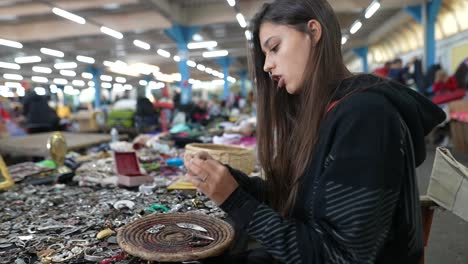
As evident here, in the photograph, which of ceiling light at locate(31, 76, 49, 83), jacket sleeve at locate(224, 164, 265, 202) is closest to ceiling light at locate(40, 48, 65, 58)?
ceiling light at locate(31, 76, 49, 83)

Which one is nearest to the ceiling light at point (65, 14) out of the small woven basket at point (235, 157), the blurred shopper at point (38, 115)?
the blurred shopper at point (38, 115)

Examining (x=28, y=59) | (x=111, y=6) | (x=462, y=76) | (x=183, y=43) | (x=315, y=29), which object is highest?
(x=111, y=6)

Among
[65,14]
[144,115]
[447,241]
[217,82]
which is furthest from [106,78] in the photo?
[447,241]

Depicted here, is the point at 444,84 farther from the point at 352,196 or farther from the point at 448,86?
the point at 352,196

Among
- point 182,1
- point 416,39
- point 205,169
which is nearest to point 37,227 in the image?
point 205,169

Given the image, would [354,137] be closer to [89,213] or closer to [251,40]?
[251,40]

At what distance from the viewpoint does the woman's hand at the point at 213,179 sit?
105 cm

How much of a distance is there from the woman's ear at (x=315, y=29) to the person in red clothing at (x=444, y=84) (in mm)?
7574

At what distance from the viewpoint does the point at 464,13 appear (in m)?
9.11

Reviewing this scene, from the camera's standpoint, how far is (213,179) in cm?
106

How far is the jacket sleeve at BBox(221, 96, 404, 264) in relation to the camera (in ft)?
2.77

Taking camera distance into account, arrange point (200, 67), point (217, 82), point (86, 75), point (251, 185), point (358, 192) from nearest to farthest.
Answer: point (358, 192) → point (251, 185) → point (200, 67) → point (86, 75) → point (217, 82)

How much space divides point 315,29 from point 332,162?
0.42m

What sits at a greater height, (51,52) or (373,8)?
(51,52)
